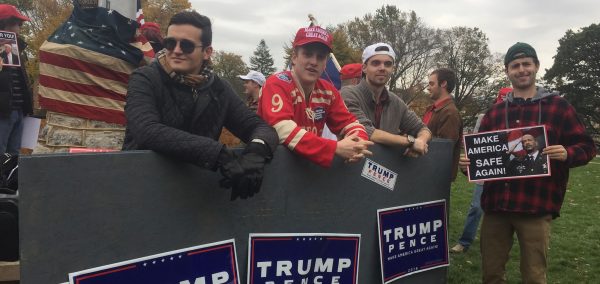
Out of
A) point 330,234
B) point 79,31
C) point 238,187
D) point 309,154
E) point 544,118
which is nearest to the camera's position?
point 238,187

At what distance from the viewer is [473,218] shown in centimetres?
511

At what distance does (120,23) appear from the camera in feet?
11.3

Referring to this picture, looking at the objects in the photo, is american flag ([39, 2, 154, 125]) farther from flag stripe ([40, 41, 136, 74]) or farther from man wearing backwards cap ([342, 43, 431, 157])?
man wearing backwards cap ([342, 43, 431, 157])

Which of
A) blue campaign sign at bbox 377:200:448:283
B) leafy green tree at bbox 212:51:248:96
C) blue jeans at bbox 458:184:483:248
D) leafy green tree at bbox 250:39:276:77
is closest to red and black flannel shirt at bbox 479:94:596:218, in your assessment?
blue campaign sign at bbox 377:200:448:283

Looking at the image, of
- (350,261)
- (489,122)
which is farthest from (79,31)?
(489,122)

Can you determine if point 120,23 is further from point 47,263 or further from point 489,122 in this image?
point 489,122

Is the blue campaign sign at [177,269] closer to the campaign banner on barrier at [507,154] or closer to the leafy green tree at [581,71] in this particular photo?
the campaign banner on barrier at [507,154]

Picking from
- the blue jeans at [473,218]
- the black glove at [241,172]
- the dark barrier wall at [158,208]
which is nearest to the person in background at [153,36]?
the dark barrier wall at [158,208]

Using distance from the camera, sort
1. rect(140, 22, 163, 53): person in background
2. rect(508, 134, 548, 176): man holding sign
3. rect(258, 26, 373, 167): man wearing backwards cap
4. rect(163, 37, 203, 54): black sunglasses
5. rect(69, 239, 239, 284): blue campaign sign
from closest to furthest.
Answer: rect(69, 239, 239, 284): blue campaign sign
rect(163, 37, 203, 54): black sunglasses
rect(258, 26, 373, 167): man wearing backwards cap
rect(508, 134, 548, 176): man holding sign
rect(140, 22, 163, 53): person in background

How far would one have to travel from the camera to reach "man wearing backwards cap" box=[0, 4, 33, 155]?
4023mm

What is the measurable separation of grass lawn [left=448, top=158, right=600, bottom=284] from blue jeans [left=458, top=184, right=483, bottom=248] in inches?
5.7

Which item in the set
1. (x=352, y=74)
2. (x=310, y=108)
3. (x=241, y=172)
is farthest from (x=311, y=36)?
(x=352, y=74)

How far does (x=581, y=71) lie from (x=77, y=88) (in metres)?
49.1

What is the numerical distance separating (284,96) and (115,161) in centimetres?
107
